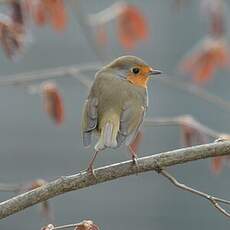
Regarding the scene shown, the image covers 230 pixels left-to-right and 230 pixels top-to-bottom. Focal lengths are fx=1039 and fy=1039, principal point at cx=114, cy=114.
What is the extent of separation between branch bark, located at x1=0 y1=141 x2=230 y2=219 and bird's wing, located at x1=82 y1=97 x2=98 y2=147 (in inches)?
11.3

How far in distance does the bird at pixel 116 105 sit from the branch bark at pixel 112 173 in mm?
36

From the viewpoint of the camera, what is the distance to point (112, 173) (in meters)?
3.50

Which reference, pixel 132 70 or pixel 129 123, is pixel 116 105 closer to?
pixel 129 123

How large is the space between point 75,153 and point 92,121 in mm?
5454

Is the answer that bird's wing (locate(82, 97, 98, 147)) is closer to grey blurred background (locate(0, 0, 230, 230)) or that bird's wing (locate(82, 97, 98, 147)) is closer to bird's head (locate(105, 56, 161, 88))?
bird's head (locate(105, 56, 161, 88))

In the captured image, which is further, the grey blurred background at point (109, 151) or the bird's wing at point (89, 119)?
the grey blurred background at point (109, 151)

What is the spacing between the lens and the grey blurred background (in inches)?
367

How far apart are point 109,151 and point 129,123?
5.31m

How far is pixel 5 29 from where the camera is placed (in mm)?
4023

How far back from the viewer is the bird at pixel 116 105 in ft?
12.6

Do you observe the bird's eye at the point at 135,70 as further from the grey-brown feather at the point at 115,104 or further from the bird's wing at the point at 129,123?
the bird's wing at the point at 129,123

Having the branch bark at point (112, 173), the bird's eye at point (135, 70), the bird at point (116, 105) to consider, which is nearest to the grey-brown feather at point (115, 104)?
the bird at point (116, 105)

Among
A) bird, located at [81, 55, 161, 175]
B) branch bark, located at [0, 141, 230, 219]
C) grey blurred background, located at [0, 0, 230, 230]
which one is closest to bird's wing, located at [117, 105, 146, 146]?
bird, located at [81, 55, 161, 175]

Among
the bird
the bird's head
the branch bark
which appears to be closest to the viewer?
the branch bark
